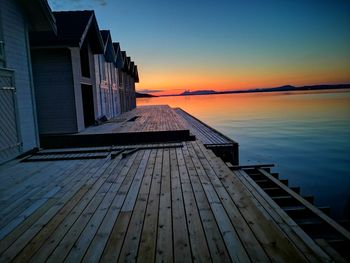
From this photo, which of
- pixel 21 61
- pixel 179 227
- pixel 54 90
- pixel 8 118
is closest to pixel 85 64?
pixel 54 90

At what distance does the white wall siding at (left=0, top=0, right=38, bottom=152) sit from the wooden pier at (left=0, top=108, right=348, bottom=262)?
7.75 ft

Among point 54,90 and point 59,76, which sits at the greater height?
point 59,76

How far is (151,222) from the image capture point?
344 cm

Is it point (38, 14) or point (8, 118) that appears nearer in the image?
point (8, 118)

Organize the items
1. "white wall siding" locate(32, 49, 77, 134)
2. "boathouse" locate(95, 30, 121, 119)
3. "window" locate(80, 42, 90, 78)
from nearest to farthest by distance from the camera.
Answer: "white wall siding" locate(32, 49, 77, 134) < "window" locate(80, 42, 90, 78) < "boathouse" locate(95, 30, 121, 119)

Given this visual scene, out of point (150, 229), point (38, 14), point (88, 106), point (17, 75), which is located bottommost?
point (150, 229)

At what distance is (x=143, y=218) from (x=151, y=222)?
0.19 metres

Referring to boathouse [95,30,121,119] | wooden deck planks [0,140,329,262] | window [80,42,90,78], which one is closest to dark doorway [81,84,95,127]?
boathouse [95,30,121,119]

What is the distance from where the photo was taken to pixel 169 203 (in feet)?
13.3

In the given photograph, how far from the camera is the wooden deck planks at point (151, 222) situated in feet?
9.06

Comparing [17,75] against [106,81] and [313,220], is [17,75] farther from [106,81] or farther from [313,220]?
[106,81]

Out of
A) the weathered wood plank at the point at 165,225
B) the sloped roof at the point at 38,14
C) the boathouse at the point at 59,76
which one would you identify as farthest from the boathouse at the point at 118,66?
the weathered wood plank at the point at 165,225

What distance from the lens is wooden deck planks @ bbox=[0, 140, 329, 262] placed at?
2.76 metres

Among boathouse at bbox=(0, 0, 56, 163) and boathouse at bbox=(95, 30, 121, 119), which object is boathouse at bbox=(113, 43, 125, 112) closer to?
boathouse at bbox=(95, 30, 121, 119)
